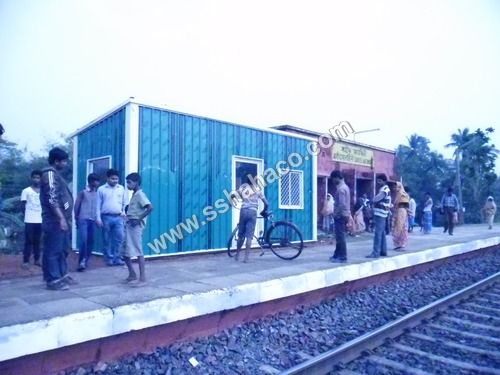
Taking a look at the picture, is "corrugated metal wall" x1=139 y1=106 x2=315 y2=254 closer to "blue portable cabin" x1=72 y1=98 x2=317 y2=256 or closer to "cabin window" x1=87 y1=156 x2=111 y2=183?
"blue portable cabin" x1=72 y1=98 x2=317 y2=256

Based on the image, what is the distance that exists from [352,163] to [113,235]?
45.7ft

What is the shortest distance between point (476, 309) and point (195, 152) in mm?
6193

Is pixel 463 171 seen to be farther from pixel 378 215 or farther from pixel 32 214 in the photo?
pixel 32 214

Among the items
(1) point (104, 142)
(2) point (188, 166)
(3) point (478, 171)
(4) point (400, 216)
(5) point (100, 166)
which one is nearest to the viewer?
(2) point (188, 166)

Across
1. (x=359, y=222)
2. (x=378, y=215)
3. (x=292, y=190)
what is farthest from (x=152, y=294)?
(x=359, y=222)

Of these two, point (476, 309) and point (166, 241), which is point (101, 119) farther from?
point (476, 309)

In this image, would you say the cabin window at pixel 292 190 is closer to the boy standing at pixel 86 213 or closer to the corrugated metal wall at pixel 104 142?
the corrugated metal wall at pixel 104 142

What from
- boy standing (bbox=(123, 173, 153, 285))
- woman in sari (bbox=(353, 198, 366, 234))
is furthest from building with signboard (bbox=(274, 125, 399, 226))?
boy standing (bbox=(123, 173, 153, 285))

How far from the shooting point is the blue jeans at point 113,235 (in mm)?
7250

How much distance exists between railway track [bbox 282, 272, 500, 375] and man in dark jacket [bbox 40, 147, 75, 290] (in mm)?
3187

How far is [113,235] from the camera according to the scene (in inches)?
289

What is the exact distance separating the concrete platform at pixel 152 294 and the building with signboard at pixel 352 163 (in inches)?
352

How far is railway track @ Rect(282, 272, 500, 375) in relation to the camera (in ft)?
13.4

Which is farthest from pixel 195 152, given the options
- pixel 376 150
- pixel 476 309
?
pixel 376 150
